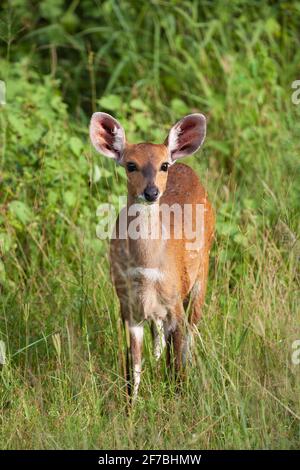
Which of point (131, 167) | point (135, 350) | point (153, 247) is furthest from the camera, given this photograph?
point (135, 350)

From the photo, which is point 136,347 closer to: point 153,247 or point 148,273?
point 148,273

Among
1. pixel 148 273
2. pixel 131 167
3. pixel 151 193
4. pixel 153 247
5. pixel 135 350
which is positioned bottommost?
pixel 135 350

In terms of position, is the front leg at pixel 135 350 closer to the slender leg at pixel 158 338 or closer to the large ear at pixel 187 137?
the slender leg at pixel 158 338

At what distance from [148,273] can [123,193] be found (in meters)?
1.55

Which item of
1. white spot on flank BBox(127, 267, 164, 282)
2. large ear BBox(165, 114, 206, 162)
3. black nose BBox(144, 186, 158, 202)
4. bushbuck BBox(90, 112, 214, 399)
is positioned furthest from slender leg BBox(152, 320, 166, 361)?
large ear BBox(165, 114, 206, 162)

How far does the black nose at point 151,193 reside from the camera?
16.4ft

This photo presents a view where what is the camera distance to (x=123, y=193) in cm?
673

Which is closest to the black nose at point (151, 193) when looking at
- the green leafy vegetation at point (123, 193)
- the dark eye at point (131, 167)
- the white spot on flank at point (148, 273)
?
the dark eye at point (131, 167)

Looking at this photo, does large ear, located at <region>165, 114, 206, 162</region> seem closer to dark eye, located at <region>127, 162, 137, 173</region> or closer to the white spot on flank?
dark eye, located at <region>127, 162, 137, 173</region>

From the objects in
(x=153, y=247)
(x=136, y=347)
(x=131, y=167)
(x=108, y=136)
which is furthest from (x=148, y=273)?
(x=108, y=136)

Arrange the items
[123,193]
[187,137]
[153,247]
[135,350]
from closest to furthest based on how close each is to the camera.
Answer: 1. [153,247]
2. [135,350]
3. [187,137]
4. [123,193]

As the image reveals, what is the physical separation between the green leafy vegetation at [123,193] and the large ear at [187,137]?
0.17m

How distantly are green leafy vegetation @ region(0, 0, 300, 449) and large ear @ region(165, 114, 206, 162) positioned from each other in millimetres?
168

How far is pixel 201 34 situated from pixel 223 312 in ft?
12.4
